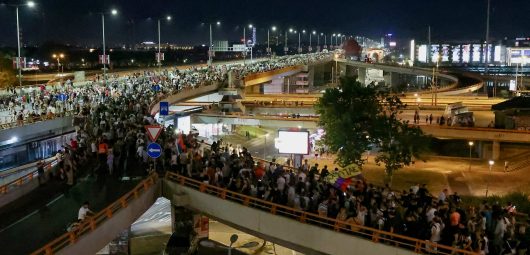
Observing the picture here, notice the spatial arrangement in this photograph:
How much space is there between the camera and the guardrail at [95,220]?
41.9ft

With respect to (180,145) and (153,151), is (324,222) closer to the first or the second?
(153,151)

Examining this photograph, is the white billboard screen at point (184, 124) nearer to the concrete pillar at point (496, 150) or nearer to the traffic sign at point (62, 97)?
the traffic sign at point (62, 97)

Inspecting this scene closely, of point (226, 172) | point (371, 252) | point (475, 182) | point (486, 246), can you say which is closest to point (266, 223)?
point (226, 172)

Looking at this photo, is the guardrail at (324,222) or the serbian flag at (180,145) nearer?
the guardrail at (324,222)

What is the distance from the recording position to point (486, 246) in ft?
45.5

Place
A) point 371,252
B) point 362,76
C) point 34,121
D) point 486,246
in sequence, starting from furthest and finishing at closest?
point 362,76, point 34,121, point 371,252, point 486,246

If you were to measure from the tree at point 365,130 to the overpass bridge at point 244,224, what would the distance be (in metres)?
17.7

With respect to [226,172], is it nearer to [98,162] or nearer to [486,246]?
[98,162]

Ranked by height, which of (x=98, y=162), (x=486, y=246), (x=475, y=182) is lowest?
(x=475, y=182)

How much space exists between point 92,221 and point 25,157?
82.4 feet

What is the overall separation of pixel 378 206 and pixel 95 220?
769cm

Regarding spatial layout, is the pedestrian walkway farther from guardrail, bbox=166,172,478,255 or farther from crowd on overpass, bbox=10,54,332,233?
guardrail, bbox=166,172,478,255

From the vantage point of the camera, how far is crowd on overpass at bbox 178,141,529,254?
14430 millimetres

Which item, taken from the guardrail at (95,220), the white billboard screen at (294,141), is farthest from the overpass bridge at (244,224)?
the white billboard screen at (294,141)
